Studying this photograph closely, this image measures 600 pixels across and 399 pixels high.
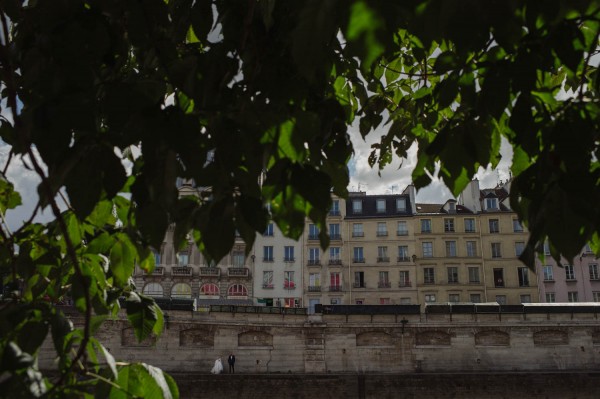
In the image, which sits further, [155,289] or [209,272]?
[209,272]

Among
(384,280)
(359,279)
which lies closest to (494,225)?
(384,280)

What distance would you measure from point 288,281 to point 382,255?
7675mm

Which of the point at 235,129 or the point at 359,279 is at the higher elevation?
the point at 359,279

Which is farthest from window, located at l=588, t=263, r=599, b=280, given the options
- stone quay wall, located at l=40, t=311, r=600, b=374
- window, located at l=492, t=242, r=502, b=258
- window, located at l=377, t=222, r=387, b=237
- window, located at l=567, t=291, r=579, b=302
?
window, located at l=377, t=222, r=387, b=237

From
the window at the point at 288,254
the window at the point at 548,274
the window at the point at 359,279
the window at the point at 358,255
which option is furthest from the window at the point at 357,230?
the window at the point at 548,274

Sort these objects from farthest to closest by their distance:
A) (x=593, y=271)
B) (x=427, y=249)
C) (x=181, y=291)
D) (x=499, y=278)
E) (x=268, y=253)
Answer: (x=427, y=249) → (x=268, y=253) → (x=181, y=291) → (x=499, y=278) → (x=593, y=271)

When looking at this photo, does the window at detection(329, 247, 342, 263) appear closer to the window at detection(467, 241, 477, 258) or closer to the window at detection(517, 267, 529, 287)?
the window at detection(467, 241, 477, 258)

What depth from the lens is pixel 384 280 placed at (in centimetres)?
4522

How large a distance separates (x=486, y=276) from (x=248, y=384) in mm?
23190

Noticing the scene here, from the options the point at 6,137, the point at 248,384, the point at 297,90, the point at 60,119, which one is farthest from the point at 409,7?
the point at 248,384

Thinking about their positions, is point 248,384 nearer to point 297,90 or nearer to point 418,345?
point 418,345

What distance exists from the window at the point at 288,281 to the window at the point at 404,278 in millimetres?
8354

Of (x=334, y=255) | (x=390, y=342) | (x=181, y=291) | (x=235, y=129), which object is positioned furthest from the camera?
(x=334, y=255)

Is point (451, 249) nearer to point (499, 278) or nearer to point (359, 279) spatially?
point (499, 278)
